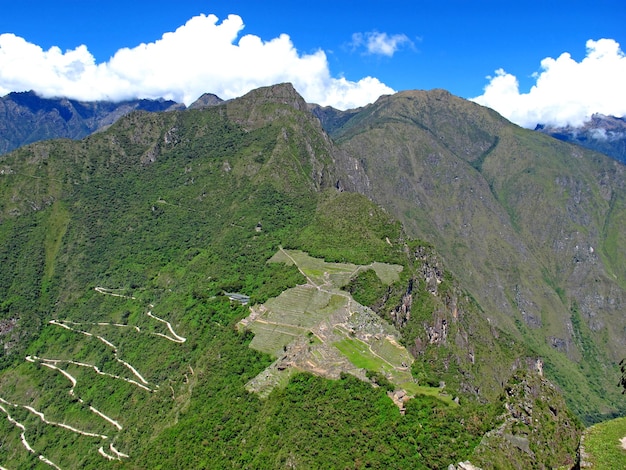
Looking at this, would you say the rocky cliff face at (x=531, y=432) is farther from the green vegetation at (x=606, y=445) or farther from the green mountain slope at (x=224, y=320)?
the green vegetation at (x=606, y=445)

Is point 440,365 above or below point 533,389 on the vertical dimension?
below

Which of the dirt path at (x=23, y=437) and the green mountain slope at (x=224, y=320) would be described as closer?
the green mountain slope at (x=224, y=320)

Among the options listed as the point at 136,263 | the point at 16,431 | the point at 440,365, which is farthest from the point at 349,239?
the point at 16,431

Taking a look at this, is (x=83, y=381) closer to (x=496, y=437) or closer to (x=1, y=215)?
(x=1, y=215)

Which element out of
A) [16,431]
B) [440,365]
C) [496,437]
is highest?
[496,437]

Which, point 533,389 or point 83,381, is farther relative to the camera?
point 83,381

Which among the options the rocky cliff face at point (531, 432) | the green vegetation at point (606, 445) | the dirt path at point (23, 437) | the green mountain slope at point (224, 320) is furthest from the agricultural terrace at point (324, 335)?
the dirt path at point (23, 437)

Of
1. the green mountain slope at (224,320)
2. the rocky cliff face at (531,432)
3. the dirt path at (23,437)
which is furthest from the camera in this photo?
the dirt path at (23,437)
